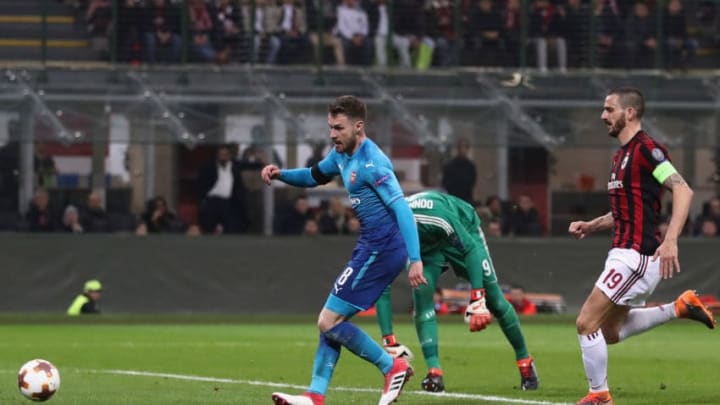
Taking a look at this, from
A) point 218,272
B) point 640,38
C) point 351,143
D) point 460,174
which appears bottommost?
point 218,272

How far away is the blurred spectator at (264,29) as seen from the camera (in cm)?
3008

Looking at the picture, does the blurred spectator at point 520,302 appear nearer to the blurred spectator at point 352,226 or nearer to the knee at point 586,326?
the blurred spectator at point 352,226

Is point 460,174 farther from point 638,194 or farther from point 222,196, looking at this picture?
point 638,194

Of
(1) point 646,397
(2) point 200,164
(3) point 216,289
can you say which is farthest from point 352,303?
(2) point 200,164

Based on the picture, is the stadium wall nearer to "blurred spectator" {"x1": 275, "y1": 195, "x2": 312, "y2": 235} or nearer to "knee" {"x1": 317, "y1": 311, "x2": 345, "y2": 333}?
"blurred spectator" {"x1": 275, "y1": 195, "x2": 312, "y2": 235}

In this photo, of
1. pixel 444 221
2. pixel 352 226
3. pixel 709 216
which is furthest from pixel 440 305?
pixel 444 221

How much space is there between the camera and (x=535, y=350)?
18312 millimetres

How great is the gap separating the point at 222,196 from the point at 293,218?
4.23 feet

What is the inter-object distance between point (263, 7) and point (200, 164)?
338 cm

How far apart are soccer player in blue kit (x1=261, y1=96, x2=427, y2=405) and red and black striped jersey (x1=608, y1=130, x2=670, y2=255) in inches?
56.9

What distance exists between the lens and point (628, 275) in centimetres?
1066

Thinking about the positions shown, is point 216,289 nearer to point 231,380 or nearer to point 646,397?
point 231,380

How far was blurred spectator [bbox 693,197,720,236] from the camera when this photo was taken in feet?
94.7

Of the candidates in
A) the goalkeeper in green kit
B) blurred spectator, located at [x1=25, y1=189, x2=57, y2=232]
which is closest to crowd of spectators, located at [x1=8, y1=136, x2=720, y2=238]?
blurred spectator, located at [x1=25, y1=189, x2=57, y2=232]
